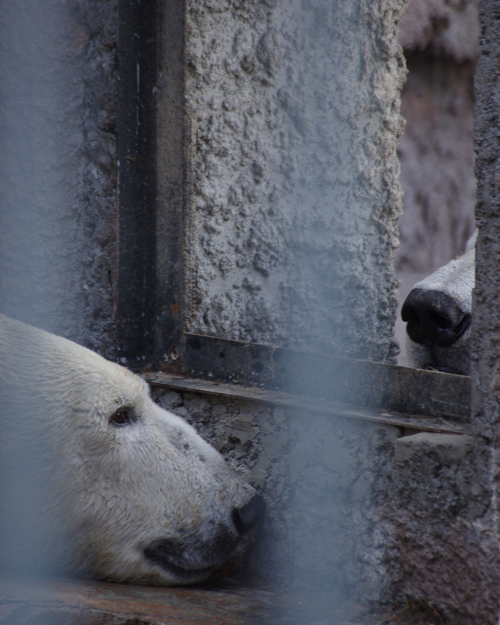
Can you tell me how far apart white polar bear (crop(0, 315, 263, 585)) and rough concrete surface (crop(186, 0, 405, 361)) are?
15.5 inches

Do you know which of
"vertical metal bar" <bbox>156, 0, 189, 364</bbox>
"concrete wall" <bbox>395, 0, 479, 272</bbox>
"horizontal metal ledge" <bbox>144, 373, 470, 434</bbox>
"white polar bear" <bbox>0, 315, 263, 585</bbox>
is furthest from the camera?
"concrete wall" <bbox>395, 0, 479, 272</bbox>

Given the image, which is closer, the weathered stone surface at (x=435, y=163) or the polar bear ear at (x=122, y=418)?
the polar bear ear at (x=122, y=418)

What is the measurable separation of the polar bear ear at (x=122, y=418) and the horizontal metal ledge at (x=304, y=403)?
0.21 meters

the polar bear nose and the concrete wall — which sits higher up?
the concrete wall

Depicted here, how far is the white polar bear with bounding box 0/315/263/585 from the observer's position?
50.8 inches

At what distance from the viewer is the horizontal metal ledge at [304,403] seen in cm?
118

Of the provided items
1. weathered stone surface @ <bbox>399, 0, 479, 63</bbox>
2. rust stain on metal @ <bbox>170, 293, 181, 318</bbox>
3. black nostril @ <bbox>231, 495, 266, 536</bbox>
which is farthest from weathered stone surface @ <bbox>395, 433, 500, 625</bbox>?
weathered stone surface @ <bbox>399, 0, 479, 63</bbox>

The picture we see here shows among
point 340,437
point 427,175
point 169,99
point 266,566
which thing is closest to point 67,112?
point 169,99

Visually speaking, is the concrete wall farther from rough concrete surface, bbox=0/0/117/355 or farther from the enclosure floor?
the enclosure floor

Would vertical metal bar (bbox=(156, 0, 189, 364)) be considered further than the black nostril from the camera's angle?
Yes

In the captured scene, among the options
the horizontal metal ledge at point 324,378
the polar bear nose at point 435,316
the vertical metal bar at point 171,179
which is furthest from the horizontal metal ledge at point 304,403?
the polar bear nose at point 435,316

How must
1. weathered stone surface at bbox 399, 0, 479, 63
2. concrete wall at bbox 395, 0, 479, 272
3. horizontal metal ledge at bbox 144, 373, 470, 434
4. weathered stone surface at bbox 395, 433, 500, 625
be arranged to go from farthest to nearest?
concrete wall at bbox 395, 0, 479, 272, weathered stone surface at bbox 399, 0, 479, 63, horizontal metal ledge at bbox 144, 373, 470, 434, weathered stone surface at bbox 395, 433, 500, 625

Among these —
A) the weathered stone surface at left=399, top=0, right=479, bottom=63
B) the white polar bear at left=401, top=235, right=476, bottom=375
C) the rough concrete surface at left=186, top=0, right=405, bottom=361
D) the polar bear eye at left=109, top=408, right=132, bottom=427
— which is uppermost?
the weathered stone surface at left=399, top=0, right=479, bottom=63

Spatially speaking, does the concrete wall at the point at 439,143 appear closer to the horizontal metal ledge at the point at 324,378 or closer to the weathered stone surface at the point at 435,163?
the weathered stone surface at the point at 435,163
